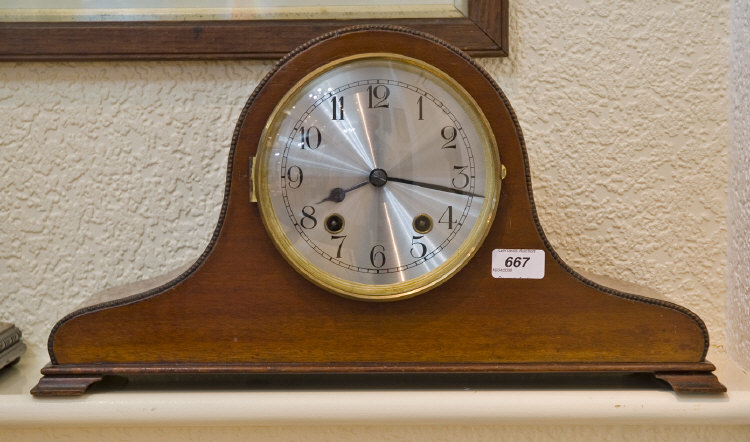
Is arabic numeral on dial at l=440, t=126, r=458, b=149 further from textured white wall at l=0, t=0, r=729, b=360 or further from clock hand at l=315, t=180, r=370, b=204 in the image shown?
textured white wall at l=0, t=0, r=729, b=360

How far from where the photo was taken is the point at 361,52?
63 cm

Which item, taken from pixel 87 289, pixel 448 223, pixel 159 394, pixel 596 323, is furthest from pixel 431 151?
pixel 87 289

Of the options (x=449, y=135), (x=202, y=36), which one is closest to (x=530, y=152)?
(x=449, y=135)

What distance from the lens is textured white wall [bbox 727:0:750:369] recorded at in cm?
73

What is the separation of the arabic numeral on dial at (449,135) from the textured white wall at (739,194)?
34 centimetres

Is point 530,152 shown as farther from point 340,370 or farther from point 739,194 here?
point 340,370

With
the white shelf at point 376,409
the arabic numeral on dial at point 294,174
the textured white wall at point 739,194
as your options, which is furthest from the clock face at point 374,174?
the textured white wall at point 739,194

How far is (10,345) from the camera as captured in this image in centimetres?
74

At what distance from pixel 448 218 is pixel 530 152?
0.66 ft

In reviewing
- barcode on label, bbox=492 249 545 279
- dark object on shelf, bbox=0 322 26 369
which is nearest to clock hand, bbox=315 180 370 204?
Answer: barcode on label, bbox=492 249 545 279

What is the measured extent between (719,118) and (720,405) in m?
0.34

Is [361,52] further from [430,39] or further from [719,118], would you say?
[719,118]

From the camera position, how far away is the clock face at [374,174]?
0.62 metres

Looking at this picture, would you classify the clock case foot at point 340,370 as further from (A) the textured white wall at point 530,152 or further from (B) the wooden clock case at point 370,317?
(A) the textured white wall at point 530,152
